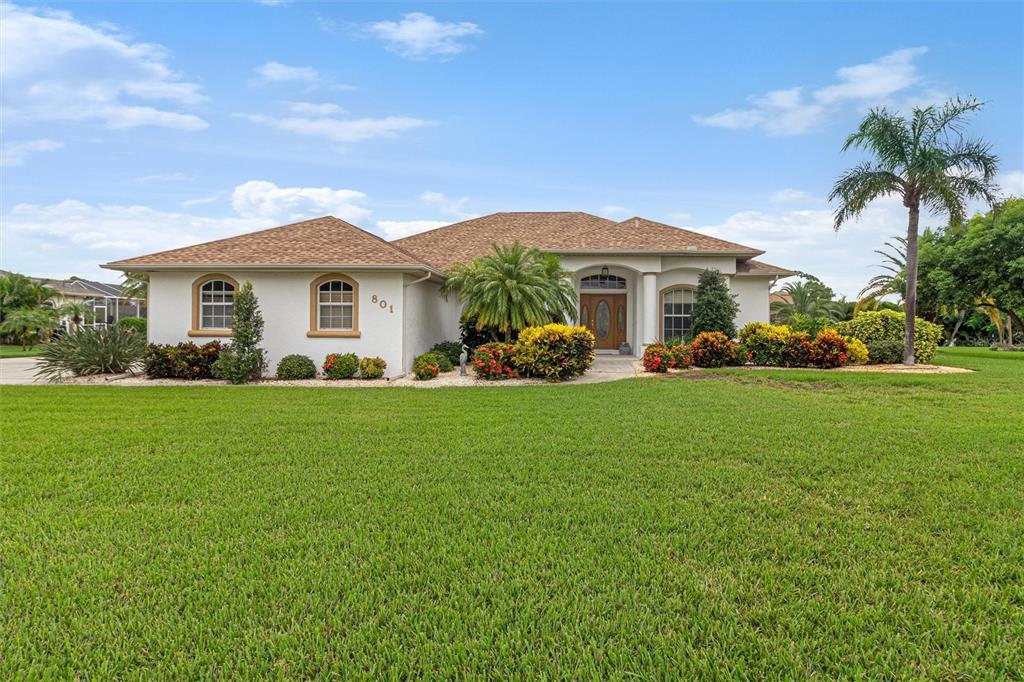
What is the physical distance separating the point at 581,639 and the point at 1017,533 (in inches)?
145

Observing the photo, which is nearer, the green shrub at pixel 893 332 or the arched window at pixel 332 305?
the arched window at pixel 332 305

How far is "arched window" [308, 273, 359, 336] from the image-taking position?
15961 millimetres

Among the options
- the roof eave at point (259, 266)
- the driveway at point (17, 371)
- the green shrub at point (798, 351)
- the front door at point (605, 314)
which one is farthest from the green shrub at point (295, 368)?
the green shrub at point (798, 351)

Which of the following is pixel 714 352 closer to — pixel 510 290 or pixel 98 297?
pixel 510 290

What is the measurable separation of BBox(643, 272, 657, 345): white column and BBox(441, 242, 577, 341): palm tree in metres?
4.75

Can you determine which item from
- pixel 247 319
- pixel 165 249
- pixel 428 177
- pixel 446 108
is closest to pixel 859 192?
pixel 446 108

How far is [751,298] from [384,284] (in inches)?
551

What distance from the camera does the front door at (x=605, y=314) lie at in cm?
2250

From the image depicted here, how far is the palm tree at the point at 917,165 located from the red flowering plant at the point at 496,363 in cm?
1176

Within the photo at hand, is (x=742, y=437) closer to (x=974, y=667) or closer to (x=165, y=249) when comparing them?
(x=974, y=667)

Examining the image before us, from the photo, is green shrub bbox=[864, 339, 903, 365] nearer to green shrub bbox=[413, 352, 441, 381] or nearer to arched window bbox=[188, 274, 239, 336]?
green shrub bbox=[413, 352, 441, 381]

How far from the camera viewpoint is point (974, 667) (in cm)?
266

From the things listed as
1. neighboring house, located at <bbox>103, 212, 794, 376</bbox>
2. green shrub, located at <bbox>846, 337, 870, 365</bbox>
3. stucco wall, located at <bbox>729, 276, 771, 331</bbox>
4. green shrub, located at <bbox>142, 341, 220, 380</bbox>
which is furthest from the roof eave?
green shrub, located at <bbox>846, 337, 870, 365</bbox>

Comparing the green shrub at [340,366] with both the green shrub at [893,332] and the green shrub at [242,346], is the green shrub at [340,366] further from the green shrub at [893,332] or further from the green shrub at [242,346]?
the green shrub at [893,332]
